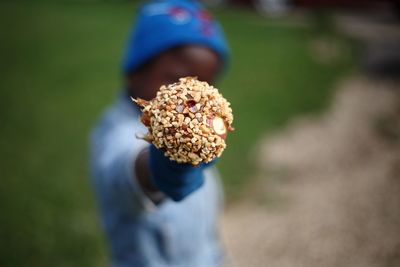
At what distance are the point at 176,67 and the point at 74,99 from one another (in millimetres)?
4848

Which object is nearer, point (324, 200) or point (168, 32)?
point (168, 32)

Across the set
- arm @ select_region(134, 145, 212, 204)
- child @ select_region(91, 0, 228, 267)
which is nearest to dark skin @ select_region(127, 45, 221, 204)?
child @ select_region(91, 0, 228, 267)

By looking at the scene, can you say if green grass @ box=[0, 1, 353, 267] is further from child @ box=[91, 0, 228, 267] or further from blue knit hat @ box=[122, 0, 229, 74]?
blue knit hat @ box=[122, 0, 229, 74]

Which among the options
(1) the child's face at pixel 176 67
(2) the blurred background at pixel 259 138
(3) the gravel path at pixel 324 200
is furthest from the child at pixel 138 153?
(2) the blurred background at pixel 259 138

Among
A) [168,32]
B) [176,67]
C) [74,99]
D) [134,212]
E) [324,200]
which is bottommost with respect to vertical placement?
[134,212]

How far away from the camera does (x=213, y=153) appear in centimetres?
94

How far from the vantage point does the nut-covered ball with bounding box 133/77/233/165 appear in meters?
0.92

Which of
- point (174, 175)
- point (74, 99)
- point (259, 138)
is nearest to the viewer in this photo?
point (174, 175)

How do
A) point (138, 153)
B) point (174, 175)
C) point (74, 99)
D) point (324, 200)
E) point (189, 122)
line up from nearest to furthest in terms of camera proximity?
point (189, 122) < point (174, 175) < point (138, 153) < point (324, 200) < point (74, 99)

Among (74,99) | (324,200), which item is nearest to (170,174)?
(324,200)

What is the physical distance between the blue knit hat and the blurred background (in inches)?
85.4

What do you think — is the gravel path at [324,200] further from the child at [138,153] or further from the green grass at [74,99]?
the child at [138,153]

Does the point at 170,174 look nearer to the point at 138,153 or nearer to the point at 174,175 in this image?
the point at 174,175

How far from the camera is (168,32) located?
1733 millimetres
